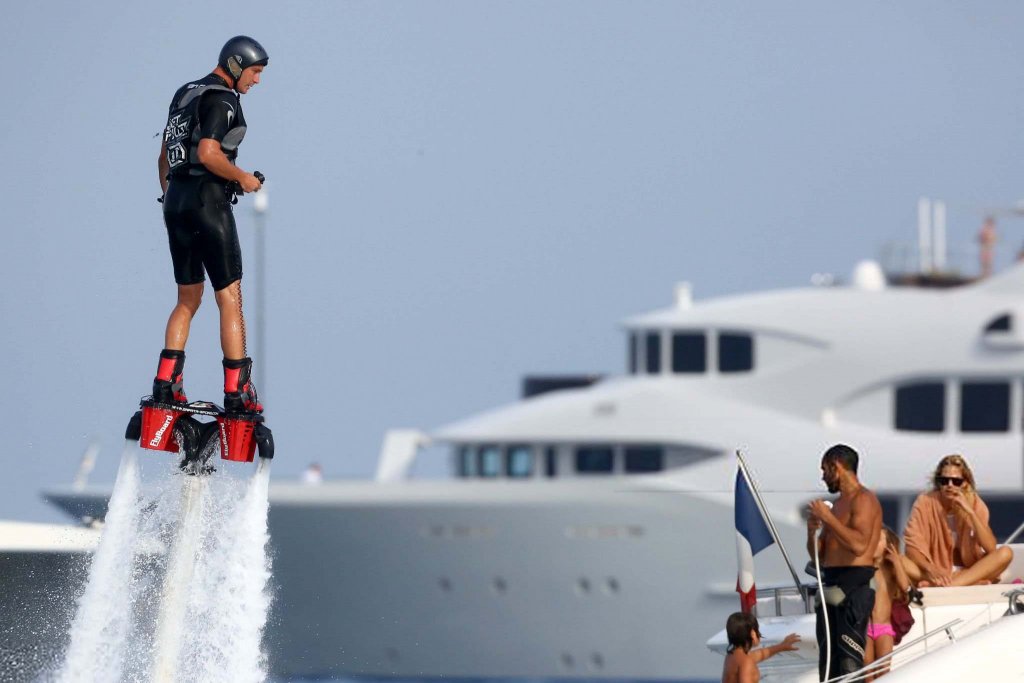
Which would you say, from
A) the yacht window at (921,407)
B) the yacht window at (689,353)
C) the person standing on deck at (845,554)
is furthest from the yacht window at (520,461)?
the person standing on deck at (845,554)

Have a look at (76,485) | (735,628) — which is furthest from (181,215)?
(76,485)

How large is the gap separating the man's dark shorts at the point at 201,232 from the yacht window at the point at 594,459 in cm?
3012

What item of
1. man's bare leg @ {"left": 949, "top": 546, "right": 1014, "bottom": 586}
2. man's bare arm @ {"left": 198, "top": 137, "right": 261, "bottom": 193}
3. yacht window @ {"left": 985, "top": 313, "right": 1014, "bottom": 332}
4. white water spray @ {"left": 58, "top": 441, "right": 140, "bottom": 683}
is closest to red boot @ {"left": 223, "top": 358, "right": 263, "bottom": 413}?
white water spray @ {"left": 58, "top": 441, "right": 140, "bottom": 683}

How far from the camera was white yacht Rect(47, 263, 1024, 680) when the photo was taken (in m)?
39.7

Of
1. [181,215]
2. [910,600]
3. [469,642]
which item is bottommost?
[469,642]

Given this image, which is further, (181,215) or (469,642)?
(469,642)

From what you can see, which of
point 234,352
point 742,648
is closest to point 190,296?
point 234,352

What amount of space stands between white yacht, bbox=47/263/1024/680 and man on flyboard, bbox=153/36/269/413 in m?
27.6

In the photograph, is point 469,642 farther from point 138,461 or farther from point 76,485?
point 138,461

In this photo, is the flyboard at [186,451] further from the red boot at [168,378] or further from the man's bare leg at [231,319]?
the man's bare leg at [231,319]

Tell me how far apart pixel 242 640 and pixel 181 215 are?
2.21 meters

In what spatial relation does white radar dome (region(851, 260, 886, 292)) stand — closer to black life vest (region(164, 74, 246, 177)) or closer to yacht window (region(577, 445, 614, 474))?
yacht window (region(577, 445, 614, 474))

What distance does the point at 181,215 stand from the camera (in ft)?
38.2

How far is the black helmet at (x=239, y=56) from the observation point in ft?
38.2
